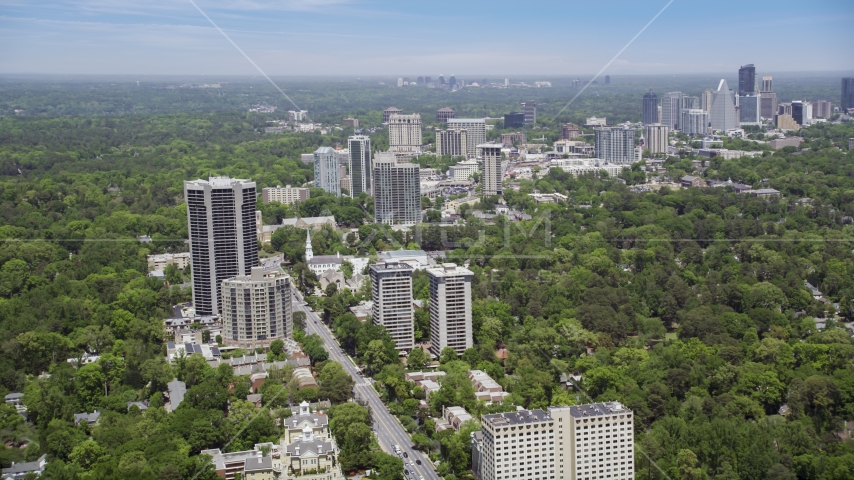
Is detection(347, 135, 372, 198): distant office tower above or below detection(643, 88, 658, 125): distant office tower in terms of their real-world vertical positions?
below

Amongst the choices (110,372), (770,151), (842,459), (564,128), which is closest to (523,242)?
(110,372)

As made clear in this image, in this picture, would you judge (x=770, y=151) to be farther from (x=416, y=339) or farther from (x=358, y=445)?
(x=358, y=445)

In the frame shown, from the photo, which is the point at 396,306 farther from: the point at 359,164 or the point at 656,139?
the point at 656,139

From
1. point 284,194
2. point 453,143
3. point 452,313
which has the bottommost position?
point 452,313

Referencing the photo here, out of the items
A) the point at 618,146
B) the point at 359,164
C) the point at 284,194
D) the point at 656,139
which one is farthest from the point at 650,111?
the point at 284,194

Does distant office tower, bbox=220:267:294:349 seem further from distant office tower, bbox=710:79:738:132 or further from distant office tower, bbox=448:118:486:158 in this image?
distant office tower, bbox=710:79:738:132

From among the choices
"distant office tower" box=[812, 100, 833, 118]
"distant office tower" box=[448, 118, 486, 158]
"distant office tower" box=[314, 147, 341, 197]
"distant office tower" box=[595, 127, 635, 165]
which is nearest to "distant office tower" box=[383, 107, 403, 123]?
"distant office tower" box=[448, 118, 486, 158]
